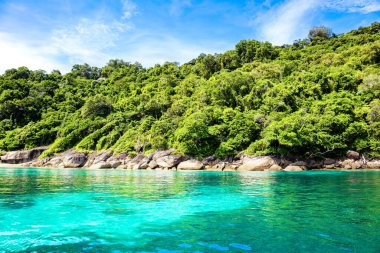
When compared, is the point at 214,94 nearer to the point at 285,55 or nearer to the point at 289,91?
the point at 289,91

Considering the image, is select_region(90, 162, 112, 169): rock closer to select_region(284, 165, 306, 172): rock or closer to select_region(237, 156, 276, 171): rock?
select_region(237, 156, 276, 171): rock

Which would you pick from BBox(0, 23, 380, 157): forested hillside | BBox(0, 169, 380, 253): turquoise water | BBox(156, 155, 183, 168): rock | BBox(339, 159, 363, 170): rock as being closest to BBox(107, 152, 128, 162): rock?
BBox(0, 23, 380, 157): forested hillside

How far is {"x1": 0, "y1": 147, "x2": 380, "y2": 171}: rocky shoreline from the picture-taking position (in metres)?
42.3

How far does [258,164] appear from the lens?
42.6 metres

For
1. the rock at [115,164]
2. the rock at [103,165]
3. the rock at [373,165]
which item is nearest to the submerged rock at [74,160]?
the rock at [103,165]

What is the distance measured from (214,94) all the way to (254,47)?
4104cm

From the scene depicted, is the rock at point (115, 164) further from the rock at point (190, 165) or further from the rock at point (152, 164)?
the rock at point (190, 165)

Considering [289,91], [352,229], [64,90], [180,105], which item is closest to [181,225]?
[352,229]

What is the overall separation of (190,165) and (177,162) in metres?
2.63

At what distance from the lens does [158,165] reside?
159ft

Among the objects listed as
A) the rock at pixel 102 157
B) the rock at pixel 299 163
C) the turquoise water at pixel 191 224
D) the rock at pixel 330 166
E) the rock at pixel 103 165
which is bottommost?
the rock at pixel 103 165

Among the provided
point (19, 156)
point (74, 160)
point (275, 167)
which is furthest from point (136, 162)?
point (19, 156)

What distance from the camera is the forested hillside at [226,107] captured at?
45.5 metres

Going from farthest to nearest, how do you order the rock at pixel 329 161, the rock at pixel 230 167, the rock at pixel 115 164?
the rock at pixel 115 164, the rock at pixel 230 167, the rock at pixel 329 161
